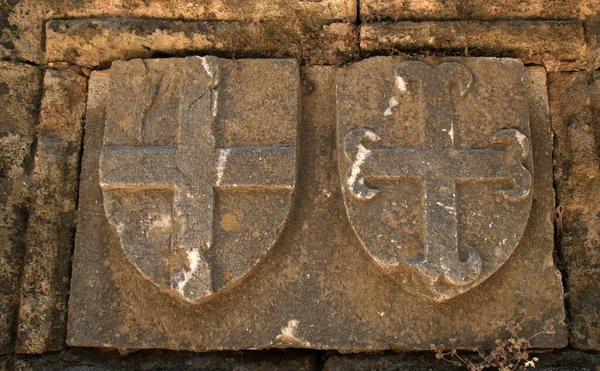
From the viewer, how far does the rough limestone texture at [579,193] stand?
2.06m

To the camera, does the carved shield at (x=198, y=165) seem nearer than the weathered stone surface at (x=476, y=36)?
Yes

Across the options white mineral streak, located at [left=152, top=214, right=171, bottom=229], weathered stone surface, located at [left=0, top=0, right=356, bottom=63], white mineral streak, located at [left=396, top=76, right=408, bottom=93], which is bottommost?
white mineral streak, located at [left=152, top=214, right=171, bottom=229]

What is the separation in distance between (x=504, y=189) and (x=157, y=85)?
150cm

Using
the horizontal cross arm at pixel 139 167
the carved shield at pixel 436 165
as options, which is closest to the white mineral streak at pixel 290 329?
the carved shield at pixel 436 165

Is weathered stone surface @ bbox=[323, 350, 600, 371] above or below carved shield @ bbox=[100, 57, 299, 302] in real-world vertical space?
below

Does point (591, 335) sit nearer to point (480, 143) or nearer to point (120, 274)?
point (480, 143)

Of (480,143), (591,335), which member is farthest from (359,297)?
(591,335)

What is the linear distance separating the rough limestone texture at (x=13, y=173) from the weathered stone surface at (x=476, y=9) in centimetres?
152

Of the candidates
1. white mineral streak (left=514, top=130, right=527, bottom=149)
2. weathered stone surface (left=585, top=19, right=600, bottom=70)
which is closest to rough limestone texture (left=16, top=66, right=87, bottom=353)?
white mineral streak (left=514, top=130, right=527, bottom=149)

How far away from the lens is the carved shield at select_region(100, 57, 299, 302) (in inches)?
77.4

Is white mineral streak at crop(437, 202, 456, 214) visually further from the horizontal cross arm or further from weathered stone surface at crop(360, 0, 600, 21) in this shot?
the horizontal cross arm

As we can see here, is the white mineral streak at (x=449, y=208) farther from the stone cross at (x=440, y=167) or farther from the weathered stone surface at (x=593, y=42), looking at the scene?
the weathered stone surface at (x=593, y=42)

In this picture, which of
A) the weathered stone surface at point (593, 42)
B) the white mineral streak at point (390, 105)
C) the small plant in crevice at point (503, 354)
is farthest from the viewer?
the weathered stone surface at point (593, 42)

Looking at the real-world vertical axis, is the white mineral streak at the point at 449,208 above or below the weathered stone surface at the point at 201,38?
below
